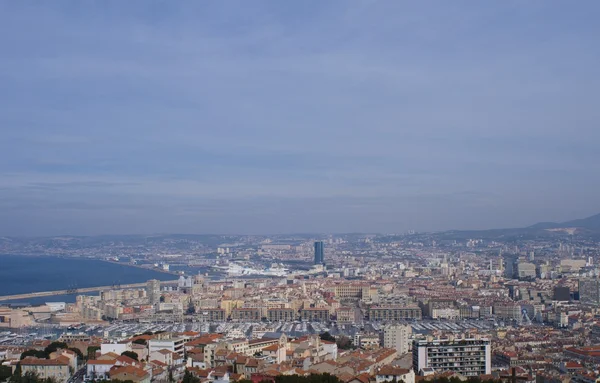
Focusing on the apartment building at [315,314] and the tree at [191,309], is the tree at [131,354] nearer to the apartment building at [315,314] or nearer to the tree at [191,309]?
the apartment building at [315,314]

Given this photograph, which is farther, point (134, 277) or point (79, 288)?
point (134, 277)

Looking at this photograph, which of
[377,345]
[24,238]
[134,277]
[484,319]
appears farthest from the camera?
[24,238]

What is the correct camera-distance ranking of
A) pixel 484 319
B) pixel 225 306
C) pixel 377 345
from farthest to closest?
pixel 225 306
pixel 484 319
pixel 377 345

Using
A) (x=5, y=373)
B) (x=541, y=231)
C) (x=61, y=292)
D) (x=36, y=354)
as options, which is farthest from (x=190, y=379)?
(x=541, y=231)

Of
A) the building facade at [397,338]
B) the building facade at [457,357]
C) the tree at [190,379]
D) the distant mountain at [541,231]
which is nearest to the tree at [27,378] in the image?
the tree at [190,379]

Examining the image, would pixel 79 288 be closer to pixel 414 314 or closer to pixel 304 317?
pixel 304 317

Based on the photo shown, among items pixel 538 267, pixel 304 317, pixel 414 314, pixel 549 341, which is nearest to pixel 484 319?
pixel 414 314
